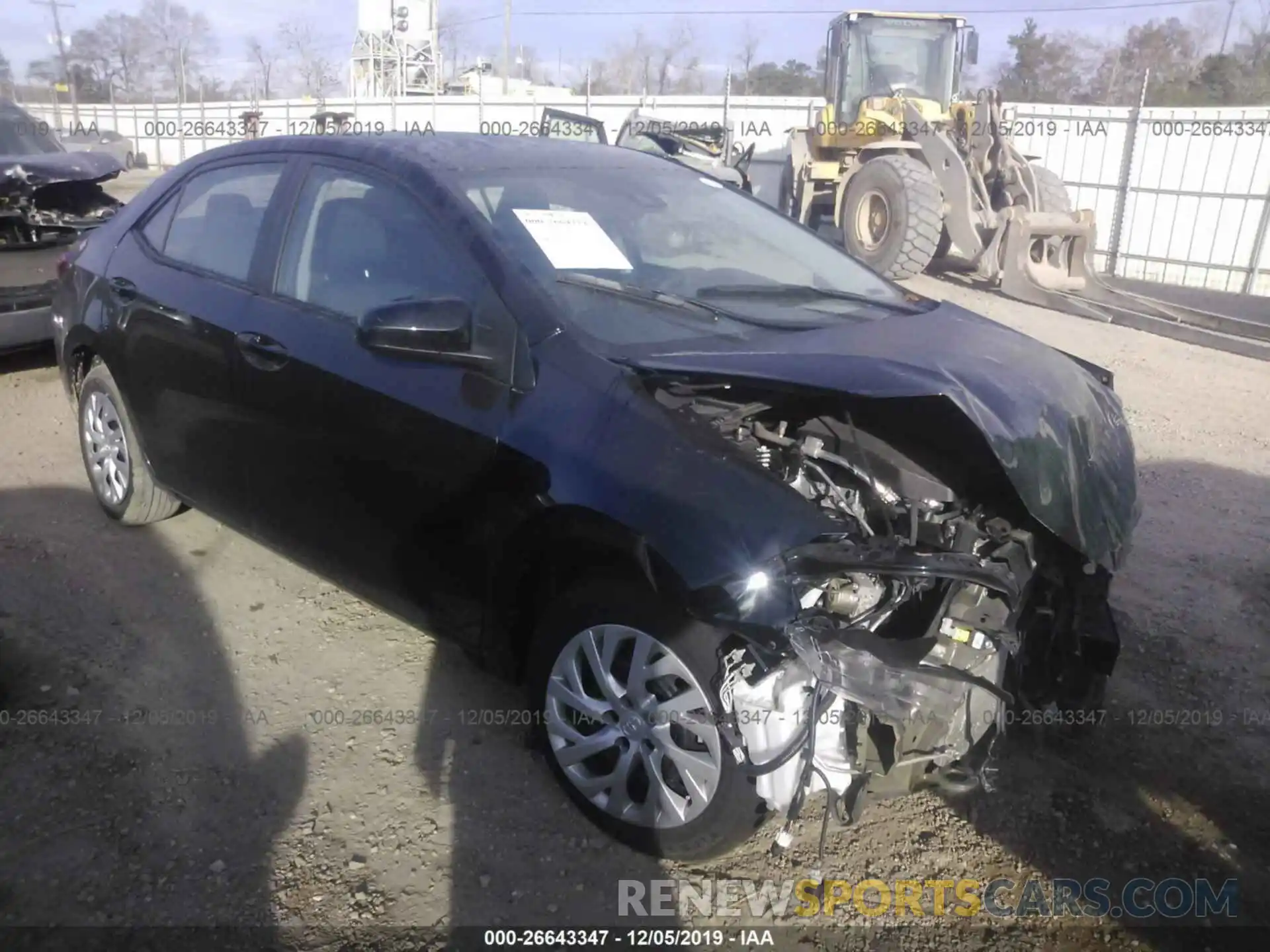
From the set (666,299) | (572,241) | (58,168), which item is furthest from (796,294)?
(58,168)

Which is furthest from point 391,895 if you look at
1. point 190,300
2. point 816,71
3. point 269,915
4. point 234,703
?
point 816,71

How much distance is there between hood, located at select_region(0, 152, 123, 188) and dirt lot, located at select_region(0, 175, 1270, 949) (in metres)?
3.73

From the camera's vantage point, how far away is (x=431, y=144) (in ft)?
10.9

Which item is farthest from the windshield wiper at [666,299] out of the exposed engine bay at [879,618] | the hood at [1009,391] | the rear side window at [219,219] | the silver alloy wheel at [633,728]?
the rear side window at [219,219]

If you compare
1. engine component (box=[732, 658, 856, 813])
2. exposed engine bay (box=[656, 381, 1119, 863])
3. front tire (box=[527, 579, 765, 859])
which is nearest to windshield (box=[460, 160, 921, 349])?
exposed engine bay (box=[656, 381, 1119, 863])

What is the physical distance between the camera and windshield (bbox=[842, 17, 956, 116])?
13.0m

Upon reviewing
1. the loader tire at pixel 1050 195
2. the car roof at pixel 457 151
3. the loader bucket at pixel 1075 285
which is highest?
the car roof at pixel 457 151

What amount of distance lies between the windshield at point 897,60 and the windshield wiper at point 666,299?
1123cm

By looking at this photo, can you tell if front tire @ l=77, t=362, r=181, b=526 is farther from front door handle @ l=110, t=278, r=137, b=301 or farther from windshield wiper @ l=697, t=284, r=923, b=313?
windshield wiper @ l=697, t=284, r=923, b=313

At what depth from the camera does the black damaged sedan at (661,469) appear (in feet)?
7.72

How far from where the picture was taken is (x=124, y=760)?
3021 millimetres

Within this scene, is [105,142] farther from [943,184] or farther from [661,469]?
[661,469]

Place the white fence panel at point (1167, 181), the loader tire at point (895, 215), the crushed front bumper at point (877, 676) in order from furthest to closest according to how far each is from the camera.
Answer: the white fence panel at point (1167, 181) < the loader tire at point (895, 215) < the crushed front bumper at point (877, 676)

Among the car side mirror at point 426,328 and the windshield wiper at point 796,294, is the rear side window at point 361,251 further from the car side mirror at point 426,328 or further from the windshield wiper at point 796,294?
the windshield wiper at point 796,294
